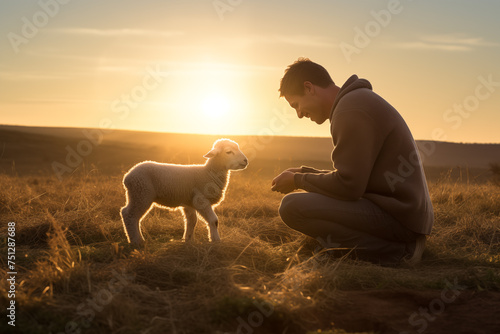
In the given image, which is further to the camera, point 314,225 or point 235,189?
point 235,189

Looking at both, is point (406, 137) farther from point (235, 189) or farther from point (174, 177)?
point (235, 189)

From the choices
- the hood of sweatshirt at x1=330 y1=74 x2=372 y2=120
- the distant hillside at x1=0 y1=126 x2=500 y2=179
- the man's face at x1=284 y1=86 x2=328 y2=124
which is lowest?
the distant hillside at x1=0 y1=126 x2=500 y2=179

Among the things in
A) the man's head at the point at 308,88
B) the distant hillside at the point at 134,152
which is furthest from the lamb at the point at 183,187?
the distant hillside at the point at 134,152

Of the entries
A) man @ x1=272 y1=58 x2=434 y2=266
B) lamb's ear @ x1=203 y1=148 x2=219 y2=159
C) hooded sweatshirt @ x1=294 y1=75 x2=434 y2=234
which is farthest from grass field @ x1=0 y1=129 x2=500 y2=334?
lamb's ear @ x1=203 y1=148 x2=219 y2=159

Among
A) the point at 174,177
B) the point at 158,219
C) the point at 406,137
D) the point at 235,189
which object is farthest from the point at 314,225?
the point at 235,189

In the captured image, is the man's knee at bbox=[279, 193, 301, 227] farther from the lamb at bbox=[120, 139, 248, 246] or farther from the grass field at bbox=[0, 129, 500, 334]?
the lamb at bbox=[120, 139, 248, 246]

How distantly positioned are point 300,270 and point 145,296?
143cm

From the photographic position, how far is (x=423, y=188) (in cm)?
493

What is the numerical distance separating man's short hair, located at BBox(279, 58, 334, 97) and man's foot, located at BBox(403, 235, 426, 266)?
6.71 feet

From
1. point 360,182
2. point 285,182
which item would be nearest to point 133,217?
point 285,182

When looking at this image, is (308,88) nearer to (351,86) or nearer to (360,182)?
(351,86)

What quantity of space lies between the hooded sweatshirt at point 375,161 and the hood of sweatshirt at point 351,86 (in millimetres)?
11

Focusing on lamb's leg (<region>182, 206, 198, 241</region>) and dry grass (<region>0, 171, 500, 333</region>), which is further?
lamb's leg (<region>182, 206, 198, 241</region>)

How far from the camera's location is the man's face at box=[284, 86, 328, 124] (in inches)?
207
